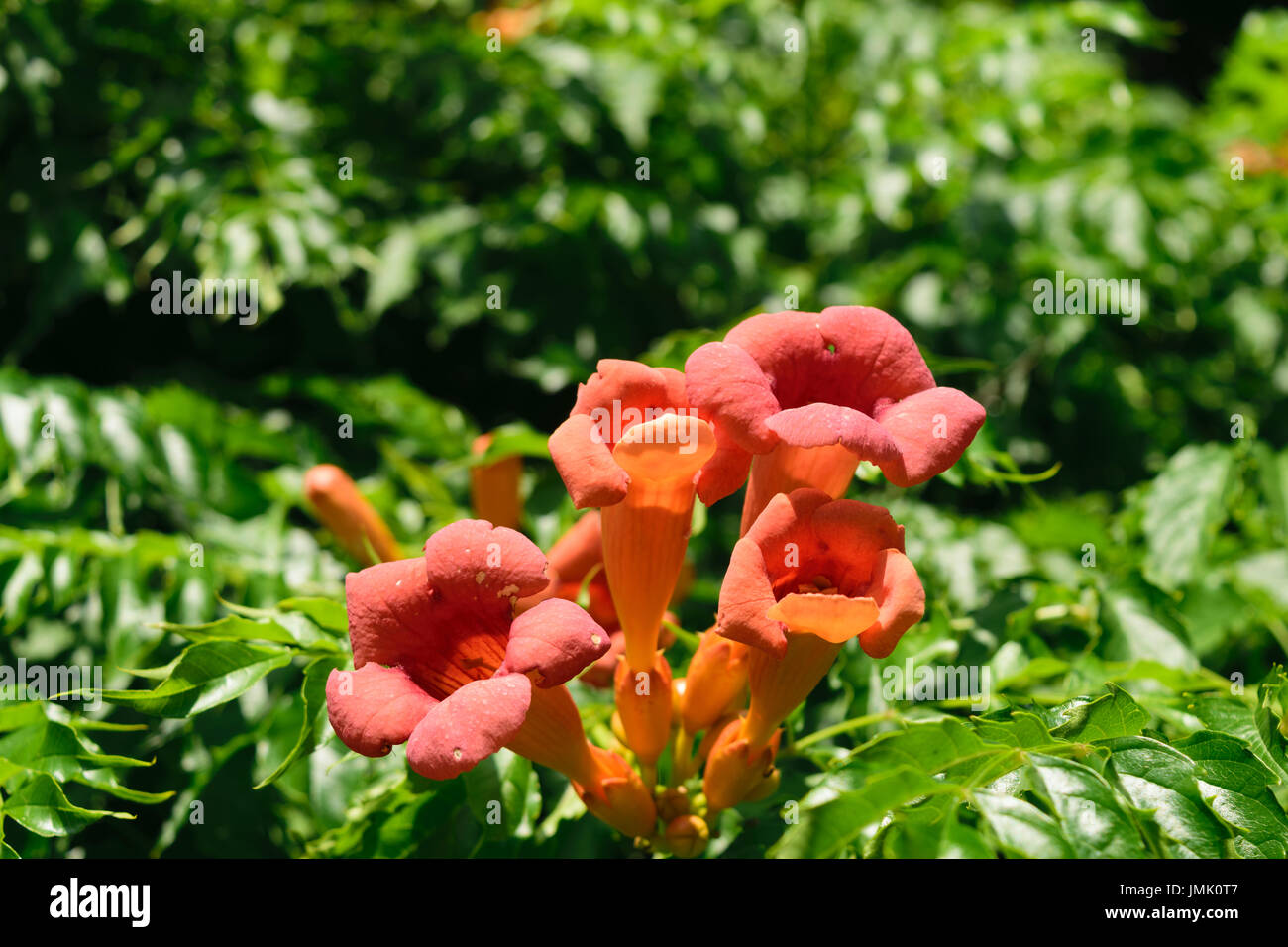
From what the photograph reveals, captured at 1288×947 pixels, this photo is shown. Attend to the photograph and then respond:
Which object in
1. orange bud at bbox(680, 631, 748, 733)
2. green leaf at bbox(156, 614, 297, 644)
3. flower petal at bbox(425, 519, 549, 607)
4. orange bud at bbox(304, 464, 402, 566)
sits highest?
orange bud at bbox(304, 464, 402, 566)

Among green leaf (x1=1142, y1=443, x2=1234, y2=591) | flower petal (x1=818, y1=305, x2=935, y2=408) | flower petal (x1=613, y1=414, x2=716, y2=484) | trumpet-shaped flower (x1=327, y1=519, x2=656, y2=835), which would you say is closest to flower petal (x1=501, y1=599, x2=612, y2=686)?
trumpet-shaped flower (x1=327, y1=519, x2=656, y2=835)

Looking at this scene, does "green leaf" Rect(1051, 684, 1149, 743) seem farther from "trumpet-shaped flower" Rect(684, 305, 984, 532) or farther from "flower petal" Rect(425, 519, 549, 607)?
"flower petal" Rect(425, 519, 549, 607)

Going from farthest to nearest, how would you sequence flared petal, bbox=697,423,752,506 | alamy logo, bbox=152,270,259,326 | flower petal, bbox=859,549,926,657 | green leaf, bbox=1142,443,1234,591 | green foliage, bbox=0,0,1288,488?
green foliage, bbox=0,0,1288,488
alamy logo, bbox=152,270,259,326
green leaf, bbox=1142,443,1234,591
flared petal, bbox=697,423,752,506
flower petal, bbox=859,549,926,657

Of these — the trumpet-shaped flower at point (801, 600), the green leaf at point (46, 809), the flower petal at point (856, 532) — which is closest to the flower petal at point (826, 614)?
the trumpet-shaped flower at point (801, 600)

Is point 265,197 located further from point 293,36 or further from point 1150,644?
point 1150,644

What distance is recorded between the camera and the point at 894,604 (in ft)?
4.03

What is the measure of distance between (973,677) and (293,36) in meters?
3.72

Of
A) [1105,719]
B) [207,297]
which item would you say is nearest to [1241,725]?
[1105,719]

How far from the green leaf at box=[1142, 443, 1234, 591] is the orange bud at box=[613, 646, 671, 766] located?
1334 mm

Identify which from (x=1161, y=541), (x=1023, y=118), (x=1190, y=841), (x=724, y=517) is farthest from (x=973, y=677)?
(x=1023, y=118)

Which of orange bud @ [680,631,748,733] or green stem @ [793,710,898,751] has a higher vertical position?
orange bud @ [680,631,748,733]

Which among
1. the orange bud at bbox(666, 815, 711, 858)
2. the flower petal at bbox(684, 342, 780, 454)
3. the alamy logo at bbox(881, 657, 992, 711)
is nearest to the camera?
the flower petal at bbox(684, 342, 780, 454)

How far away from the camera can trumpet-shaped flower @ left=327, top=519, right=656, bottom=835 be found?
1201 millimetres
